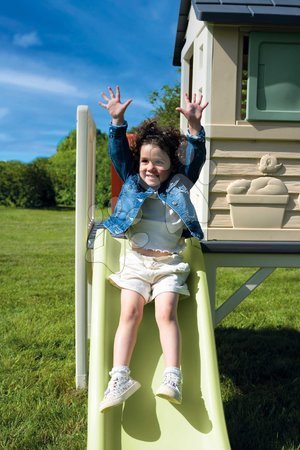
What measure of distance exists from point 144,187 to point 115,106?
472 mm

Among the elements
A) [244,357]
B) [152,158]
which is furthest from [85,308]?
[244,357]

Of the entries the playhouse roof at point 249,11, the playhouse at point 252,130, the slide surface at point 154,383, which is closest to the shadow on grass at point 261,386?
the slide surface at point 154,383

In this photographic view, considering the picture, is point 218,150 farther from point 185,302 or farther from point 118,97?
point 185,302

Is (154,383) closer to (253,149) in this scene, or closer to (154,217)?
(154,217)

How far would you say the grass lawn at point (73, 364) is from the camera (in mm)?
3151

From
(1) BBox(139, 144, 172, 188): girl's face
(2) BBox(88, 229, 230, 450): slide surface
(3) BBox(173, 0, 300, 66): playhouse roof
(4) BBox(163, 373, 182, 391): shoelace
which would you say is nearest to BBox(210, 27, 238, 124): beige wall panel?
(3) BBox(173, 0, 300, 66): playhouse roof

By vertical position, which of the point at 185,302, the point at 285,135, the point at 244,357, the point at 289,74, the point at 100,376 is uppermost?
the point at 289,74

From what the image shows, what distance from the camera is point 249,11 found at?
350cm

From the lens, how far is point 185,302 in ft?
9.91

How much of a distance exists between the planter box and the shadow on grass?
1.12m

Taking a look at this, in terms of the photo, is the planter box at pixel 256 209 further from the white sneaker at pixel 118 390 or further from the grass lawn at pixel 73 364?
the white sneaker at pixel 118 390

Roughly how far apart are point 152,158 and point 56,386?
5.60 ft

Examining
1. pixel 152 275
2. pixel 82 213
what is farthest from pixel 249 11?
pixel 152 275

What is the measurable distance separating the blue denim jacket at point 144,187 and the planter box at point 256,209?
587 mm
